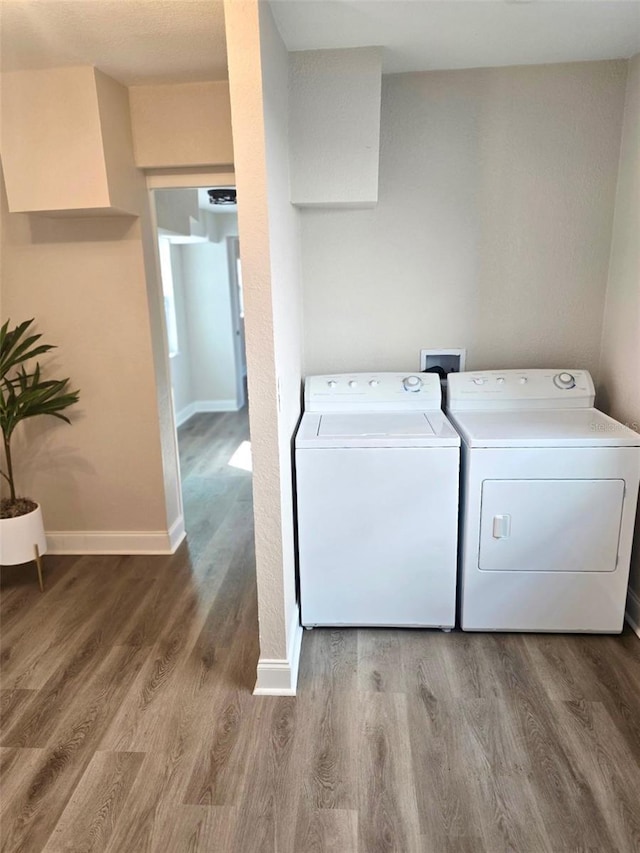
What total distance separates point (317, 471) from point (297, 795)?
3.45ft

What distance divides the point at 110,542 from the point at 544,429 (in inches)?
90.5

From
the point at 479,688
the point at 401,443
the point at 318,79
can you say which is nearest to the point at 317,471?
the point at 401,443

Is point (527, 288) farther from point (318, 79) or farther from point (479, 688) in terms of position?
point (479, 688)

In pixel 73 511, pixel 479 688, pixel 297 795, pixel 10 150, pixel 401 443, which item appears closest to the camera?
pixel 297 795

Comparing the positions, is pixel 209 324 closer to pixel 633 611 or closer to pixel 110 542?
pixel 110 542

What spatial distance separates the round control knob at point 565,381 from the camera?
8.35 feet

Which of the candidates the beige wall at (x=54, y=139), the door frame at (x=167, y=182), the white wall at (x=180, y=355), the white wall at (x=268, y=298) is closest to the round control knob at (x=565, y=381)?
the white wall at (x=268, y=298)

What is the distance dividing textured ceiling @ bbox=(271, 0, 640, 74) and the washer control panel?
1312 mm

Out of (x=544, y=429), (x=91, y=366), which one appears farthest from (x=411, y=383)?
(x=91, y=366)

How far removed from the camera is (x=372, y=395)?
2.59 m

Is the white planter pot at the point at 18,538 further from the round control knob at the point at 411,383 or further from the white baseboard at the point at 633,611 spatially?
the white baseboard at the point at 633,611

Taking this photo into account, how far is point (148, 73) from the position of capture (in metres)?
2.39

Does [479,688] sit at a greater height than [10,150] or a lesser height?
lesser

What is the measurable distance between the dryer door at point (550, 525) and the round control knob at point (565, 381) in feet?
1.89
